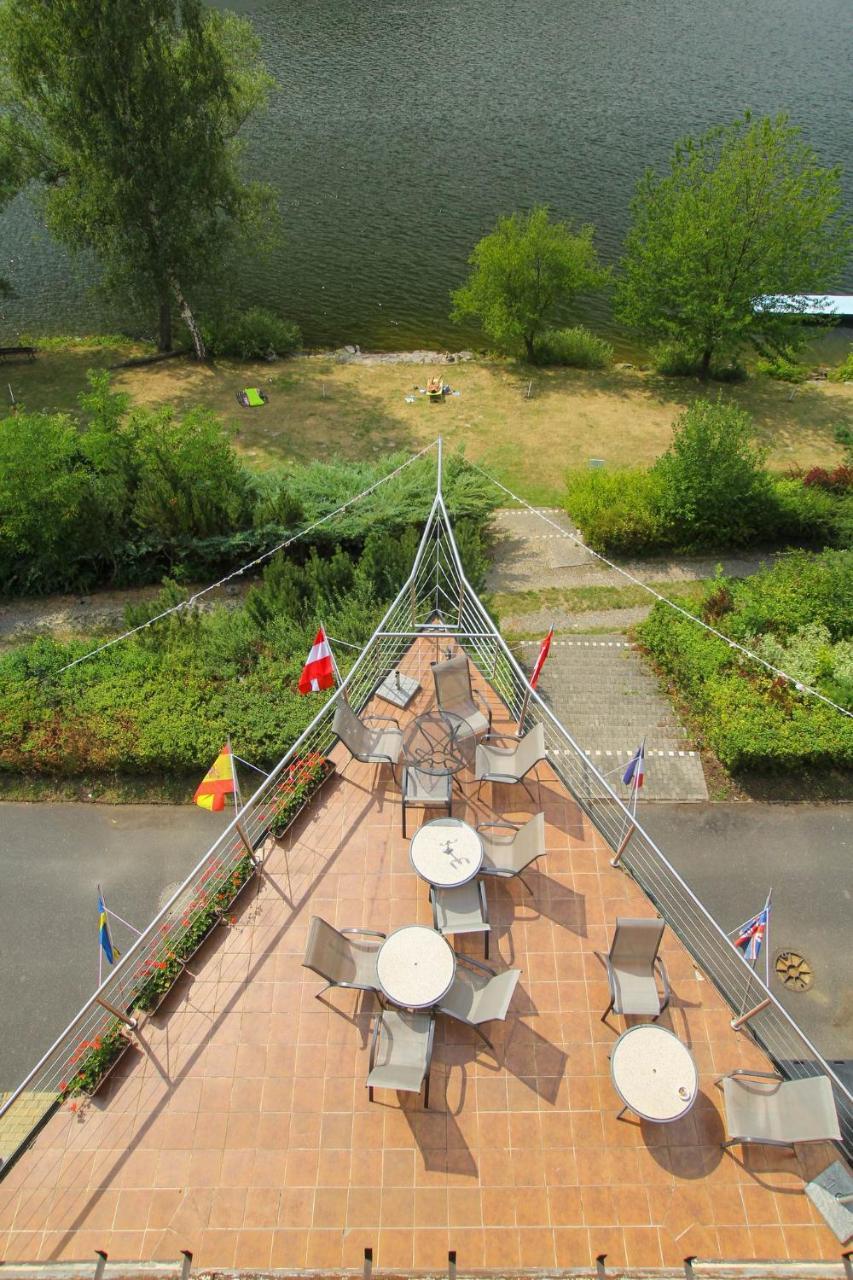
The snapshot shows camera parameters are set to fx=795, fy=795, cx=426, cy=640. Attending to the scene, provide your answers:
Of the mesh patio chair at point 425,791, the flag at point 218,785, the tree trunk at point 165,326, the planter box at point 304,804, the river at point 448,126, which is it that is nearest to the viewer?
the flag at point 218,785

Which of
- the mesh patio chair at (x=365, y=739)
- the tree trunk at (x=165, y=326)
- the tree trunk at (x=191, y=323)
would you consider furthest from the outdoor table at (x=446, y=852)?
the tree trunk at (x=165, y=326)

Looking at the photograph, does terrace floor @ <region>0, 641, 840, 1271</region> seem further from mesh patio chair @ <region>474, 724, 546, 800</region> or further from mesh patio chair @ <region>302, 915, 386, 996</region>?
mesh patio chair @ <region>474, 724, 546, 800</region>

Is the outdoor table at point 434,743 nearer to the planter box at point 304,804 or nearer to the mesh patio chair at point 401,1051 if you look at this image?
the planter box at point 304,804

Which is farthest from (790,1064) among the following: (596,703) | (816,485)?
(816,485)

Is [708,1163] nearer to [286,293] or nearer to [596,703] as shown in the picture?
[596,703]

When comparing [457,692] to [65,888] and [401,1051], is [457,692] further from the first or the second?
[65,888]

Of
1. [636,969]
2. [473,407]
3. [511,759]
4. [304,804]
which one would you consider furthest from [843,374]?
[304,804]
